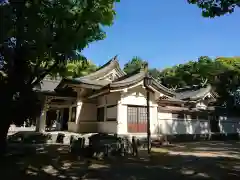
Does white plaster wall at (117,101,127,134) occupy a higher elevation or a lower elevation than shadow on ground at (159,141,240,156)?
higher

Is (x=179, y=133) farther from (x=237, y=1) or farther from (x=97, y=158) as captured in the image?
(x=237, y=1)

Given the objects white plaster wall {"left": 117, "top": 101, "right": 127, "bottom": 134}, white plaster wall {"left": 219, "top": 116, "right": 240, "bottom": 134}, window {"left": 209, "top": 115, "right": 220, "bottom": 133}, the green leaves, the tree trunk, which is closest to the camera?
the green leaves

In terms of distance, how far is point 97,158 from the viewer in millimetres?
10312

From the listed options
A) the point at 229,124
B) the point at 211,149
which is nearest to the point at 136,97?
the point at 211,149

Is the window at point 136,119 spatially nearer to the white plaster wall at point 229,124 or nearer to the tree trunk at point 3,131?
the tree trunk at point 3,131

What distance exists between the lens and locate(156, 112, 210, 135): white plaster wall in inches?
766

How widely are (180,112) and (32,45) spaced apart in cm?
1532

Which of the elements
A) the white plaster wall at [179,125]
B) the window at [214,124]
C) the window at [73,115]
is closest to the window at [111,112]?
the window at [73,115]

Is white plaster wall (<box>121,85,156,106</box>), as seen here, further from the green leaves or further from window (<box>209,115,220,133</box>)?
window (<box>209,115,220,133</box>)

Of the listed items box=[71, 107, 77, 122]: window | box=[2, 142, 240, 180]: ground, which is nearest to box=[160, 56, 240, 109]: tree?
box=[71, 107, 77, 122]: window

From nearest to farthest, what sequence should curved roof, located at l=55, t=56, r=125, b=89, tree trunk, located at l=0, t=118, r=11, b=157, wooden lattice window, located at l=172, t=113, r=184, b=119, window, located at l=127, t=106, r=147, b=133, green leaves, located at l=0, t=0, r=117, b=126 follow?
1. green leaves, located at l=0, t=0, r=117, b=126
2. tree trunk, located at l=0, t=118, r=11, b=157
3. window, located at l=127, t=106, r=147, b=133
4. curved roof, located at l=55, t=56, r=125, b=89
5. wooden lattice window, located at l=172, t=113, r=184, b=119

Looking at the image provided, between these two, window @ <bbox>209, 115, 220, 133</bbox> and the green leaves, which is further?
window @ <bbox>209, 115, 220, 133</bbox>

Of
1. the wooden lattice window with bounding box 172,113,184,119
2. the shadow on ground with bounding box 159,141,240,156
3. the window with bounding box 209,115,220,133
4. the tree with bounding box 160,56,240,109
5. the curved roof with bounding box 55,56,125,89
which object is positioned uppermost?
the tree with bounding box 160,56,240,109

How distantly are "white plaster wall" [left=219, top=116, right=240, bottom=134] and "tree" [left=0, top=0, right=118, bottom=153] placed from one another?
18.7m
